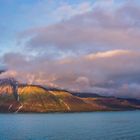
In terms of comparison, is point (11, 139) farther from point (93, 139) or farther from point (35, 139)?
point (93, 139)

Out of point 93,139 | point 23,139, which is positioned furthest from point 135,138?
point 23,139

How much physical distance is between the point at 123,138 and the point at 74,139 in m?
18.4

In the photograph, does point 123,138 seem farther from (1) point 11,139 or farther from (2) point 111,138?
(1) point 11,139

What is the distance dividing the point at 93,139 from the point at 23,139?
26.0m

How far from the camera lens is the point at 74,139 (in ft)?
385

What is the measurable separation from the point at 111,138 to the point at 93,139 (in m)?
7.53

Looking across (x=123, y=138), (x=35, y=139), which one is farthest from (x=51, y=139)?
(x=123, y=138)

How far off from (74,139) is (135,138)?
22.9 m

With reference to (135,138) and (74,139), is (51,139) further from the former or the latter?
(135,138)

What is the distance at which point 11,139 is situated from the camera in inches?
4788

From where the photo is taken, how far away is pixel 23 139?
4747 inches

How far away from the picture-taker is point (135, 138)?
395 ft

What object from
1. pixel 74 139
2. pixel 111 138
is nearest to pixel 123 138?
pixel 111 138

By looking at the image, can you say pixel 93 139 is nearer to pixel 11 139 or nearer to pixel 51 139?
pixel 51 139
